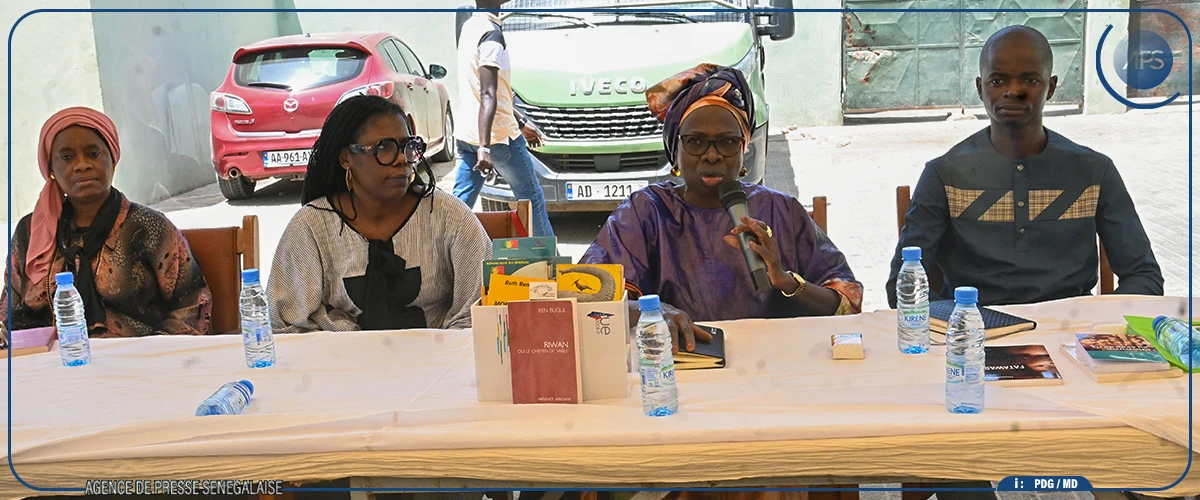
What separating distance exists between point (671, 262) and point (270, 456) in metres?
1.19

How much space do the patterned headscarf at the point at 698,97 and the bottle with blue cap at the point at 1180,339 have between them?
1.01 metres

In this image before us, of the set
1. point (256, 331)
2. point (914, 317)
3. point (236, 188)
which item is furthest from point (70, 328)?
point (236, 188)

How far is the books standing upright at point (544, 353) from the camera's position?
1801 mm

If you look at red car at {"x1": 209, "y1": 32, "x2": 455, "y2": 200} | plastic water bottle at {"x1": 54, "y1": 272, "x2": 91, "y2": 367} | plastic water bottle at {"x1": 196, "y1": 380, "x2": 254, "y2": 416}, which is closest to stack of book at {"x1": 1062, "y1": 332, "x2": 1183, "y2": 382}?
plastic water bottle at {"x1": 196, "y1": 380, "x2": 254, "y2": 416}

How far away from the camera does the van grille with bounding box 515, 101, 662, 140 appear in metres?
6.01

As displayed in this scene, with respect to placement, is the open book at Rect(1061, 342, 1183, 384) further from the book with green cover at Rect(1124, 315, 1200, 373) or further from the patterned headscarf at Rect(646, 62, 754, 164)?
the patterned headscarf at Rect(646, 62, 754, 164)

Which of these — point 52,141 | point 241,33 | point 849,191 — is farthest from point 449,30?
point 52,141

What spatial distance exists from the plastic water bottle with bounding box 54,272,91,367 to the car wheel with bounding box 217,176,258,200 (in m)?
6.18

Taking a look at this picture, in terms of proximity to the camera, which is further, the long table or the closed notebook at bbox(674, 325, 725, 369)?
the closed notebook at bbox(674, 325, 725, 369)

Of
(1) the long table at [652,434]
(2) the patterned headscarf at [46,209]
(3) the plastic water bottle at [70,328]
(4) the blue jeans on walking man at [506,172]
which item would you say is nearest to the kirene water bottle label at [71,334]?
(3) the plastic water bottle at [70,328]

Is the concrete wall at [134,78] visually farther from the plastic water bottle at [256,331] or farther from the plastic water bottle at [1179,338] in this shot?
the plastic water bottle at [1179,338]

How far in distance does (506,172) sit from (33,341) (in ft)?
9.80

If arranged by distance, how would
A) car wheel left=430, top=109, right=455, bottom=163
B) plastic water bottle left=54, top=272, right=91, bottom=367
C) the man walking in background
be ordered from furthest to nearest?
1. car wheel left=430, top=109, right=455, bottom=163
2. the man walking in background
3. plastic water bottle left=54, top=272, right=91, bottom=367

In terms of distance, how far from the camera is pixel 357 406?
1871 millimetres
